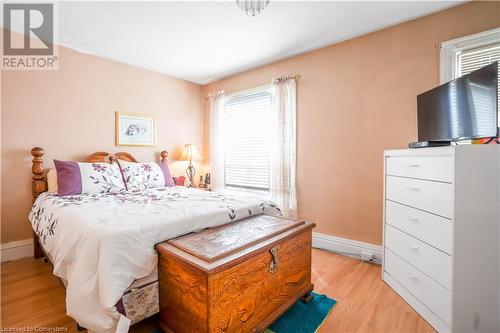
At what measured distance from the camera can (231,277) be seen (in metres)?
1.19

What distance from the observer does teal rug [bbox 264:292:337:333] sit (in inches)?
57.5

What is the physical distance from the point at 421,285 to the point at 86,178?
3.00m

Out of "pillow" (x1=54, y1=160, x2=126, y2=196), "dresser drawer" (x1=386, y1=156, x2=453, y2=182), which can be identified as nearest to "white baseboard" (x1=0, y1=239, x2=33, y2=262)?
"pillow" (x1=54, y1=160, x2=126, y2=196)

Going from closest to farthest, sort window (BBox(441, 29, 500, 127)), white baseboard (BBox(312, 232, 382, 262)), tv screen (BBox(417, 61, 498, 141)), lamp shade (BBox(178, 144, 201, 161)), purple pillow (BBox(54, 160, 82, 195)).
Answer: tv screen (BBox(417, 61, 498, 141))
window (BBox(441, 29, 500, 127))
purple pillow (BBox(54, 160, 82, 195))
white baseboard (BBox(312, 232, 382, 262))
lamp shade (BBox(178, 144, 201, 161))

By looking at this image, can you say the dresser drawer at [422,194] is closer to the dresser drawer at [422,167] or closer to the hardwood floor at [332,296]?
the dresser drawer at [422,167]

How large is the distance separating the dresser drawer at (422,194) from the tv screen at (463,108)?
1.35ft

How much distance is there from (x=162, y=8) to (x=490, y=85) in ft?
8.04

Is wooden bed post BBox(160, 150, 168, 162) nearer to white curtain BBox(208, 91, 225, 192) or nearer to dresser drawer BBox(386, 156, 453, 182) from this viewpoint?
white curtain BBox(208, 91, 225, 192)

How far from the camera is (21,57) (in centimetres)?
249

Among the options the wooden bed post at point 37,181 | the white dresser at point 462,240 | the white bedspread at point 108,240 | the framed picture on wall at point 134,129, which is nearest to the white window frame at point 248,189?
the framed picture on wall at point 134,129

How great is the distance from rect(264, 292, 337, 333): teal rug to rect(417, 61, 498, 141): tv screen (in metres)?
1.48

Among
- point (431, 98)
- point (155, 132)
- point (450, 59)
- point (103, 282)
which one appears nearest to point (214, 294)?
point (103, 282)

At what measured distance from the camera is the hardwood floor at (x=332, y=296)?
150cm

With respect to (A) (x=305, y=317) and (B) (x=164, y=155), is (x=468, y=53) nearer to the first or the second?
(A) (x=305, y=317)
